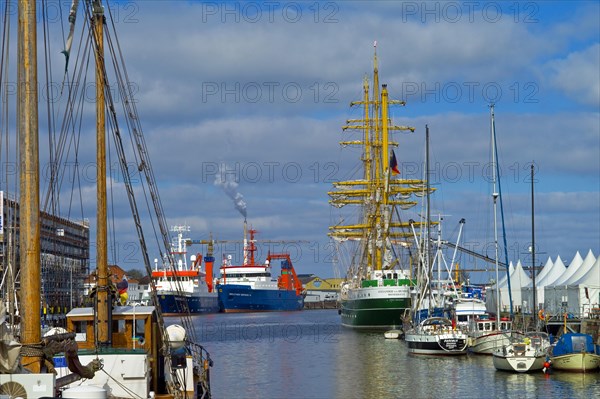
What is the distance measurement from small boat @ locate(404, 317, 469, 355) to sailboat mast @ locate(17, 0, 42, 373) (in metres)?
52.2

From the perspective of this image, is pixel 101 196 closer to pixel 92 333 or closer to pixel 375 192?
pixel 92 333

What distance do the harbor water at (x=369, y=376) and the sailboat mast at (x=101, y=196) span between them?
24114 millimetres

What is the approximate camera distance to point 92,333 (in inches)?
→ 976

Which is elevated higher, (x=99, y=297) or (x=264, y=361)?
(x=99, y=297)

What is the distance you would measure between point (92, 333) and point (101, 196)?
3.70 metres

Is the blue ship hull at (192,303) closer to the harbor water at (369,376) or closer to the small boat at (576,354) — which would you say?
the harbor water at (369,376)

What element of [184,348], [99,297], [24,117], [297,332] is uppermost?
[24,117]

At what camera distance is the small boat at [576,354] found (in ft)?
174

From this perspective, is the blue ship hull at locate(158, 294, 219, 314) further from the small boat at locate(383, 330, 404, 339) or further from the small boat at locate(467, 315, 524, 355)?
the small boat at locate(467, 315, 524, 355)

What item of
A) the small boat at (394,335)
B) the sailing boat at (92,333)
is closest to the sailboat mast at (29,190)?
the sailing boat at (92,333)

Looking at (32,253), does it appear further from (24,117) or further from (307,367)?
(307,367)

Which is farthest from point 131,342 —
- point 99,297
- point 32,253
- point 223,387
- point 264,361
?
point 264,361

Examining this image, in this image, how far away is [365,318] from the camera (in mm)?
110875

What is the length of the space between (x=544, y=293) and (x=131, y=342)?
2725 inches
